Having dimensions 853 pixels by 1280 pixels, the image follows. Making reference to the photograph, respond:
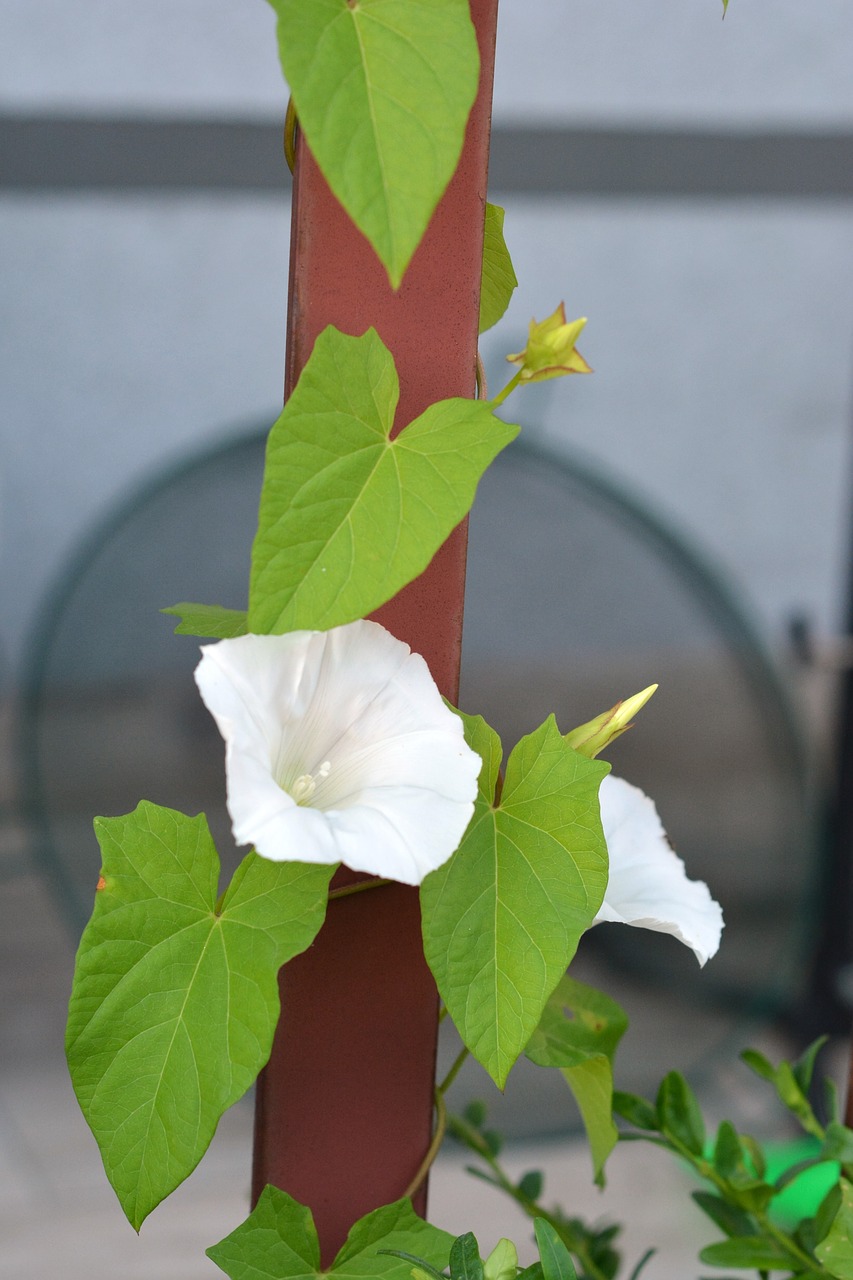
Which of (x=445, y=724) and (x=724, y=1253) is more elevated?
(x=445, y=724)

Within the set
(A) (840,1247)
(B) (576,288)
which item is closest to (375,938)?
(A) (840,1247)

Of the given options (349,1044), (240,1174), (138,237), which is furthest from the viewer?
(138,237)

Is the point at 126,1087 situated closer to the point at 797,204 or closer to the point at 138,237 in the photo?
the point at 138,237

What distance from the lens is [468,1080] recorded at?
3.68 ft

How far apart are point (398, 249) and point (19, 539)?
1.19 metres

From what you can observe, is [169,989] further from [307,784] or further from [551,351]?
[551,351]

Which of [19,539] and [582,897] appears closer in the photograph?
[582,897]

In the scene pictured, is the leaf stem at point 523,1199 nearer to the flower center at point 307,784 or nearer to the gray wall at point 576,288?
the flower center at point 307,784

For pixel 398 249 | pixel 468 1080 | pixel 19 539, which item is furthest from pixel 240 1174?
pixel 398 249

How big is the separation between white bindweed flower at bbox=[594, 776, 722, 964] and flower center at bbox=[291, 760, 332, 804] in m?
0.07

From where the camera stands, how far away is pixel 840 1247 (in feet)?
0.95

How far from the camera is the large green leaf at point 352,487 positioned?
0.74 feet

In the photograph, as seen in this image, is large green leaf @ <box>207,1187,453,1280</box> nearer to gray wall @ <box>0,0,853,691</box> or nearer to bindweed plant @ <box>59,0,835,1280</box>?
bindweed plant @ <box>59,0,835,1280</box>

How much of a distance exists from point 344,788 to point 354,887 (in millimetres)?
33
